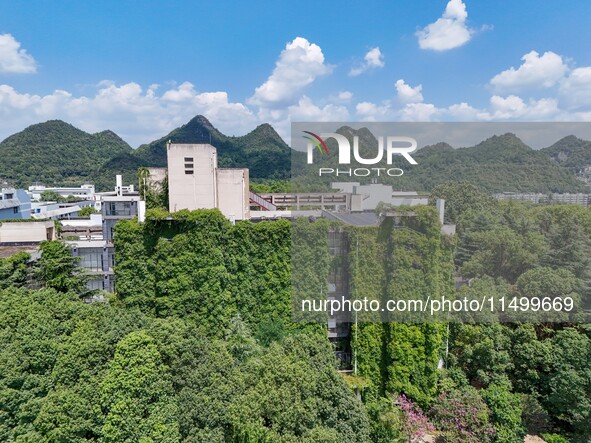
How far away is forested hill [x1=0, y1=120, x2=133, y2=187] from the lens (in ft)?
259

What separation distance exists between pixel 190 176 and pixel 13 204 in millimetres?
24221

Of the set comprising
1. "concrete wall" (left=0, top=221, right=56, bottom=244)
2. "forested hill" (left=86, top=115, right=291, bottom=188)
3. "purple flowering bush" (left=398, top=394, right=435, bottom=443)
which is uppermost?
"forested hill" (left=86, top=115, right=291, bottom=188)

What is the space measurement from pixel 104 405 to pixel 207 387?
2491 millimetres

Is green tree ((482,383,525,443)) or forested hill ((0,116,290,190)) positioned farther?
forested hill ((0,116,290,190))

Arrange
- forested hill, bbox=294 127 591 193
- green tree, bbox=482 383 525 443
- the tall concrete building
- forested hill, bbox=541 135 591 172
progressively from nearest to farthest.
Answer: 1. green tree, bbox=482 383 525 443
2. forested hill, bbox=294 127 591 193
3. forested hill, bbox=541 135 591 172
4. the tall concrete building

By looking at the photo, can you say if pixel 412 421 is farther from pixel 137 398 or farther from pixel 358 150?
pixel 358 150

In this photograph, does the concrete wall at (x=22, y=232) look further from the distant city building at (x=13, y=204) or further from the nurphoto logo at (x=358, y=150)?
the nurphoto logo at (x=358, y=150)

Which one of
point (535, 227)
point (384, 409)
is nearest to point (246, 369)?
point (384, 409)

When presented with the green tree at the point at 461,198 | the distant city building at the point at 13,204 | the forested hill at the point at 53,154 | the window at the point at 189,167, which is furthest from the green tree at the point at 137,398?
the forested hill at the point at 53,154

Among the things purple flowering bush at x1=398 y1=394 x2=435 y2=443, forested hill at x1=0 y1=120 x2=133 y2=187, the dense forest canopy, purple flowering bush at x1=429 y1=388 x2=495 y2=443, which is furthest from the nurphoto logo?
forested hill at x1=0 y1=120 x2=133 y2=187

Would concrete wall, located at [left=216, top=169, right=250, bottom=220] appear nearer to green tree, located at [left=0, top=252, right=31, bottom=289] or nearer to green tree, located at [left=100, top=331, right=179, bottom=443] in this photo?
green tree, located at [left=0, top=252, right=31, bottom=289]

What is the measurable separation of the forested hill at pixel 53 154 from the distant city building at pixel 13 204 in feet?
166

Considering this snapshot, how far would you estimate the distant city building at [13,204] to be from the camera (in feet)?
96.8

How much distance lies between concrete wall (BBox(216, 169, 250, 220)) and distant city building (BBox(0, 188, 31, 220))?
23.4 metres
